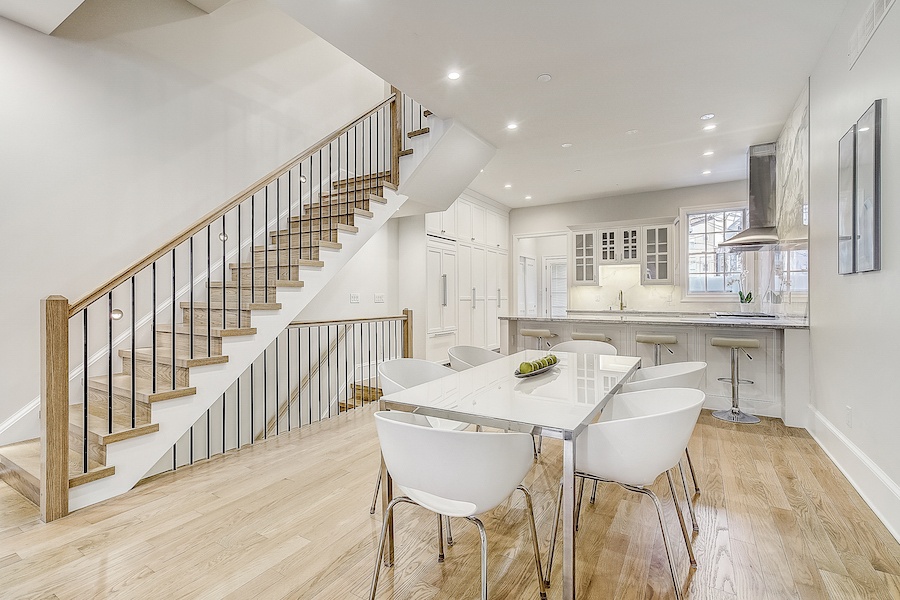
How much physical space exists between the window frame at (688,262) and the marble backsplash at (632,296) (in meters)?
0.06

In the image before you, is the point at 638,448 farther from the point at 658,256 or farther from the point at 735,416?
the point at 658,256

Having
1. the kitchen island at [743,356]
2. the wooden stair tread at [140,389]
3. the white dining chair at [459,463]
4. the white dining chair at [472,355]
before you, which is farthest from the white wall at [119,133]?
the kitchen island at [743,356]

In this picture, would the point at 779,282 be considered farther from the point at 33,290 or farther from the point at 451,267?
the point at 33,290

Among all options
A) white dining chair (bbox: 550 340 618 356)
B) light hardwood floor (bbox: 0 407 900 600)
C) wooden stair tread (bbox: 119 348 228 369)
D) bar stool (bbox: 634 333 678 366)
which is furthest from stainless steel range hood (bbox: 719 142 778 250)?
wooden stair tread (bbox: 119 348 228 369)

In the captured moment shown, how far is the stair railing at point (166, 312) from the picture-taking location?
2189mm

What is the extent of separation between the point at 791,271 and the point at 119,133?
5.93 meters

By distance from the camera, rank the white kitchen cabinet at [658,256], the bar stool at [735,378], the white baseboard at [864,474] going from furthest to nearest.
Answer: the white kitchen cabinet at [658,256], the bar stool at [735,378], the white baseboard at [864,474]

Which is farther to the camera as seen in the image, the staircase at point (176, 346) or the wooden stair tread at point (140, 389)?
the wooden stair tread at point (140, 389)

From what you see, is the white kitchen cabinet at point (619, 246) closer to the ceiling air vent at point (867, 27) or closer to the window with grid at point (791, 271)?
the window with grid at point (791, 271)

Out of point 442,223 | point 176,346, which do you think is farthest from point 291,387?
point 442,223

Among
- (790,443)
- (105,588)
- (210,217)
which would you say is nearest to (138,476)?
(105,588)

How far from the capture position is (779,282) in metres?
4.80

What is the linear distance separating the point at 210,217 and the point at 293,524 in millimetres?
1996

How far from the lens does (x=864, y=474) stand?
7.71 ft
